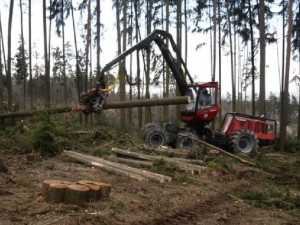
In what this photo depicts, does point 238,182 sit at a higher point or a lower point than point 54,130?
lower

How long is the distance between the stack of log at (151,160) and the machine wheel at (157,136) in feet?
7.80

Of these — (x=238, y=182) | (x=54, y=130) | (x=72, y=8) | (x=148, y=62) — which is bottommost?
(x=238, y=182)

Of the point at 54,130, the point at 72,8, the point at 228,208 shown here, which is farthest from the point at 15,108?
the point at 228,208

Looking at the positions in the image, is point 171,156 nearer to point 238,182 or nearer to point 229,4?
point 238,182

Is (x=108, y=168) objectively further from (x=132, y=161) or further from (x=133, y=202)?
(x=133, y=202)

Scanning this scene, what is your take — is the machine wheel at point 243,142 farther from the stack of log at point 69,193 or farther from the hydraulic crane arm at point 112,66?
the stack of log at point 69,193

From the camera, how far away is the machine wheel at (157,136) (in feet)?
43.7

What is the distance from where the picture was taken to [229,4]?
2580 centimetres

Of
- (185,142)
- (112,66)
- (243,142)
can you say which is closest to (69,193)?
(112,66)

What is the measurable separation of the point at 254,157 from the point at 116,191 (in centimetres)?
745

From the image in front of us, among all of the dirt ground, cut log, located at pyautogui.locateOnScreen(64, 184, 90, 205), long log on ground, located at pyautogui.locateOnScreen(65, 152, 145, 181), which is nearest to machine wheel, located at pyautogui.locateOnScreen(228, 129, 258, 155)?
the dirt ground

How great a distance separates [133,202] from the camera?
258 inches

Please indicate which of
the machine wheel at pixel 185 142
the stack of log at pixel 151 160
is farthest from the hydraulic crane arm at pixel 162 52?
the stack of log at pixel 151 160

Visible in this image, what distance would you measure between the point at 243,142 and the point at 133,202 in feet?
27.3
